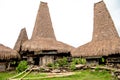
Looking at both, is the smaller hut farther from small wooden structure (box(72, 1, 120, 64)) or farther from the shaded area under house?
small wooden structure (box(72, 1, 120, 64))

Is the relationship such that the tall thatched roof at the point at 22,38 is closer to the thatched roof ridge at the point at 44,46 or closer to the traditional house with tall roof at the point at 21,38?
the traditional house with tall roof at the point at 21,38

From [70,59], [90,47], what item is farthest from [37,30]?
[90,47]

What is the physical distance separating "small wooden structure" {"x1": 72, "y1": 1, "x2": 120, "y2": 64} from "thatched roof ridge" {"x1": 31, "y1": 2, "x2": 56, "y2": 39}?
501cm

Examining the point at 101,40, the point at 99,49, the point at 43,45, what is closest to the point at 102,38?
the point at 101,40

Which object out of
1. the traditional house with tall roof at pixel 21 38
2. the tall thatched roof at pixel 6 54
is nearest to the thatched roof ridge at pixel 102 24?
the tall thatched roof at pixel 6 54

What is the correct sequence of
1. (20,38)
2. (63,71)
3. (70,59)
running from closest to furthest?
(63,71), (70,59), (20,38)

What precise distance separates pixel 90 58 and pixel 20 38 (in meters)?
12.2

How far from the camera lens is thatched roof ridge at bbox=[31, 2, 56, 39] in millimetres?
25656

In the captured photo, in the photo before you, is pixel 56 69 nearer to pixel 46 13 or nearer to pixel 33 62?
pixel 33 62

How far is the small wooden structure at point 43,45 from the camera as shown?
23422mm

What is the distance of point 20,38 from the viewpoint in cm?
2862

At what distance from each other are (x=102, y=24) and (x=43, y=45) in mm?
7492

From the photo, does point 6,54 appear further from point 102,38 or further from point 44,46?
point 102,38

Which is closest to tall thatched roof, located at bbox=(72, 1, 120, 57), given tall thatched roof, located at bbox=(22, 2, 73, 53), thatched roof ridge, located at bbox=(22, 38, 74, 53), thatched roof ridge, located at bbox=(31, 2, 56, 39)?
thatched roof ridge, located at bbox=(22, 38, 74, 53)
